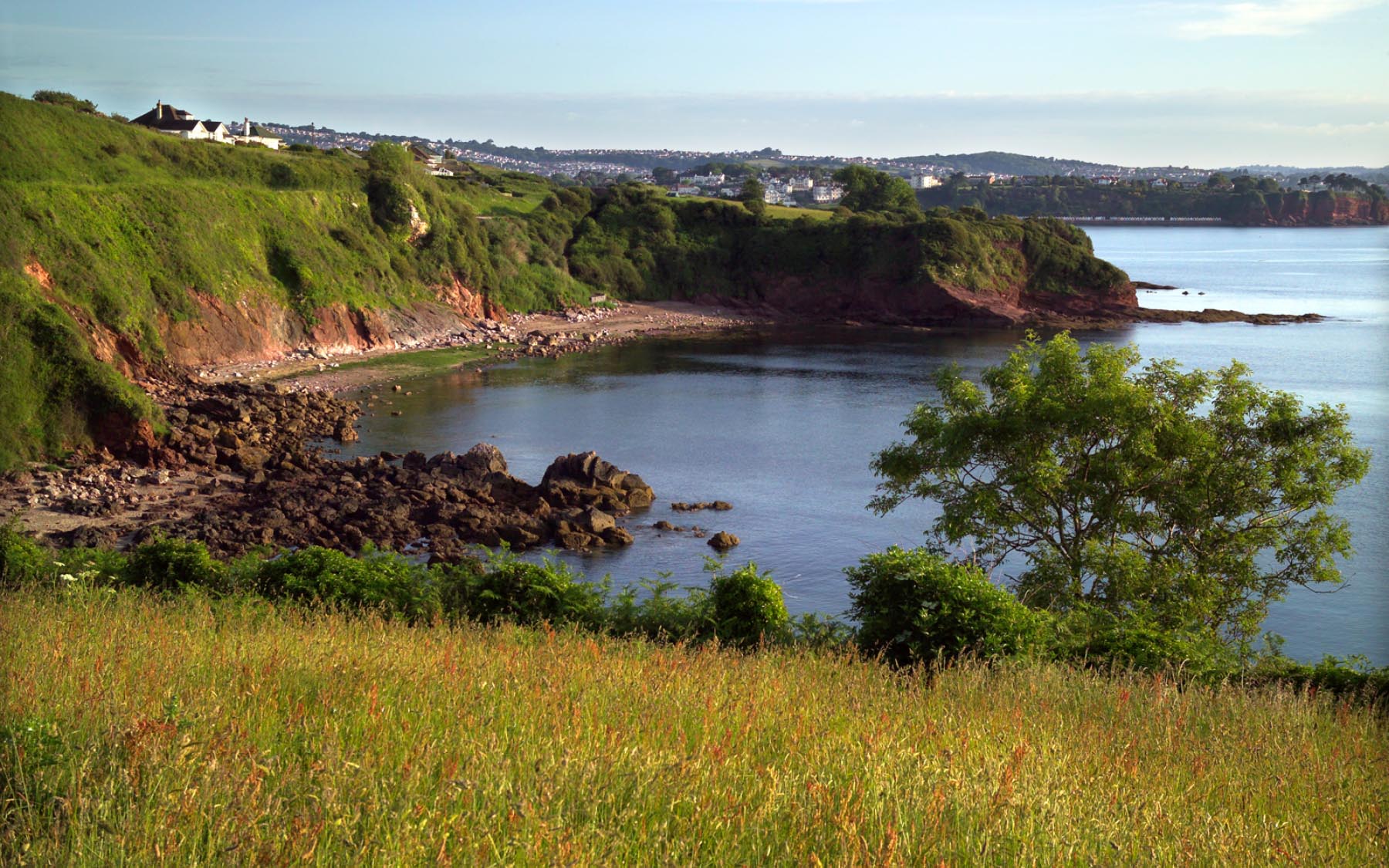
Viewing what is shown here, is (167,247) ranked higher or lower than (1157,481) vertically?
higher

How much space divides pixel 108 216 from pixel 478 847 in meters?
53.7

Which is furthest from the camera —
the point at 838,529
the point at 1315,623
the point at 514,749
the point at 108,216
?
the point at 108,216

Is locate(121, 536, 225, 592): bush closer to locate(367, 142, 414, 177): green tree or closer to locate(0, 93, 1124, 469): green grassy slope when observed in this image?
locate(0, 93, 1124, 469): green grassy slope

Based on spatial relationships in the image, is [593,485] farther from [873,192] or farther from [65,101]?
[873,192]

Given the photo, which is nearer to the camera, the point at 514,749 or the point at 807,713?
the point at 514,749

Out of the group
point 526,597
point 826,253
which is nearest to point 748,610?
point 526,597

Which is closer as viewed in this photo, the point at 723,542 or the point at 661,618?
the point at 661,618

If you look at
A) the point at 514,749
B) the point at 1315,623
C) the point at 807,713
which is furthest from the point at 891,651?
the point at 1315,623

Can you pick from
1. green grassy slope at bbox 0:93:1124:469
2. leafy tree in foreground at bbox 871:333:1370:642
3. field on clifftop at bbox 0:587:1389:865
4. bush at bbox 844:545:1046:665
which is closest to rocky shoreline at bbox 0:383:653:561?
green grassy slope at bbox 0:93:1124:469

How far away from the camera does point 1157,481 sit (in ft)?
65.3

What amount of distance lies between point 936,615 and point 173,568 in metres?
10.6

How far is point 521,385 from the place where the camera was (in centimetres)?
5819

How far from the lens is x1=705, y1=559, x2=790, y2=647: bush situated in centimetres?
1420

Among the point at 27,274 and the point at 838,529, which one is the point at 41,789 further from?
the point at 27,274
